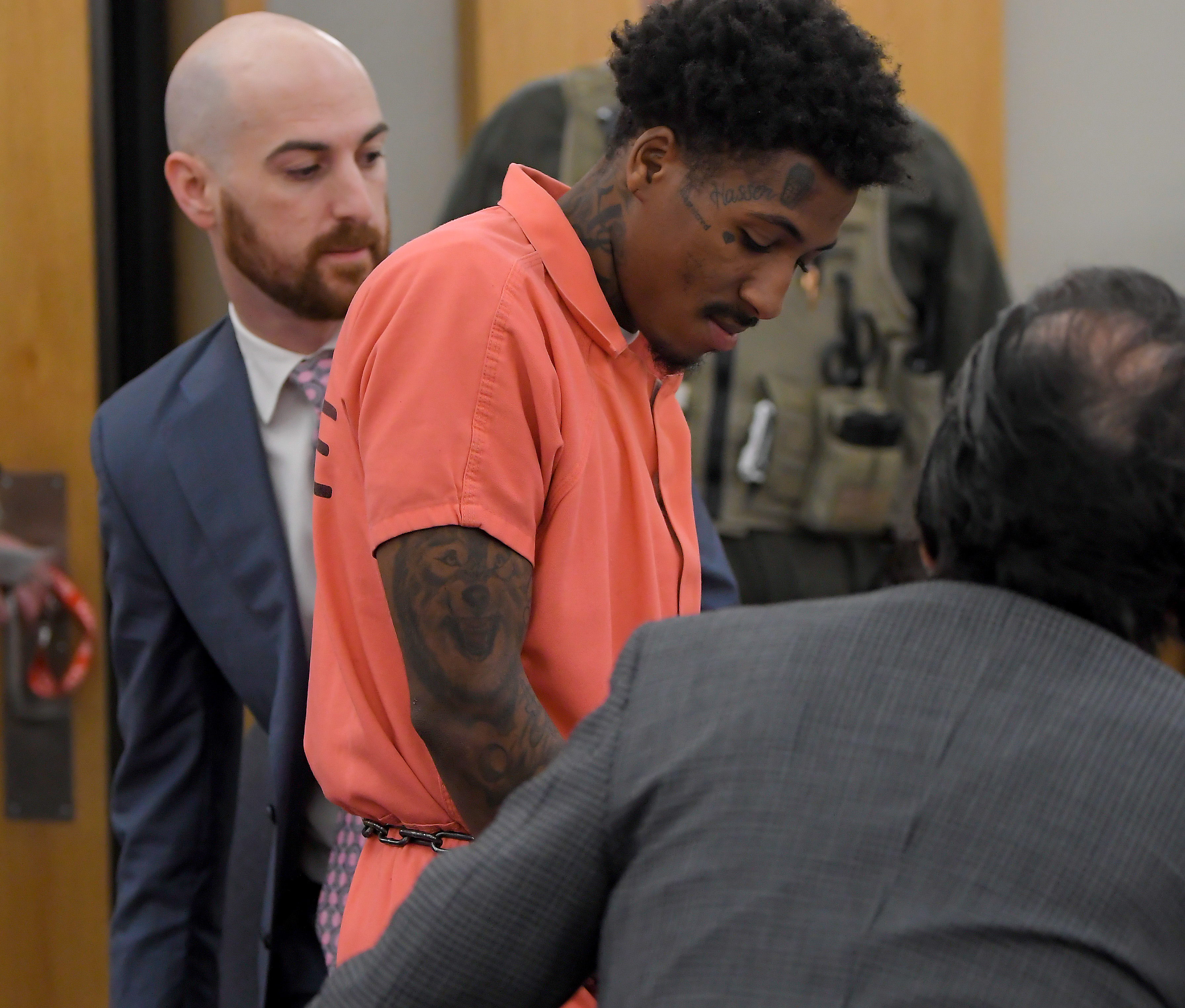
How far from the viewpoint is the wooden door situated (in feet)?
8.61

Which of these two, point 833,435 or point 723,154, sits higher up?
point 723,154

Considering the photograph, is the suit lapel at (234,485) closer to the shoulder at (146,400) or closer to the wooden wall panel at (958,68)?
the shoulder at (146,400)

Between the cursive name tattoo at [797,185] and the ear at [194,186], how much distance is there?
0.91 meters

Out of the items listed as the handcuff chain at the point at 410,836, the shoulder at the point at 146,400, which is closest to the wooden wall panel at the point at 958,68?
the shoulder at the point at 146,400

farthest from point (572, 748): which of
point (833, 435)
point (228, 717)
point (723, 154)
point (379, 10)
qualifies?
point (379, 10)

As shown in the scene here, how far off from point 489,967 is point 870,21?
2.27 m

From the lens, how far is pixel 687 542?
1.24 m

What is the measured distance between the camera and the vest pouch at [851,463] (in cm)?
249

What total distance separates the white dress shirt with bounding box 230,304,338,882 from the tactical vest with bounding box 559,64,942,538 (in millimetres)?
922

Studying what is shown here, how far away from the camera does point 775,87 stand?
1077 millimetres

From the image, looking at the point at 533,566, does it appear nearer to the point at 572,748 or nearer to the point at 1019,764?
the point at 572,748

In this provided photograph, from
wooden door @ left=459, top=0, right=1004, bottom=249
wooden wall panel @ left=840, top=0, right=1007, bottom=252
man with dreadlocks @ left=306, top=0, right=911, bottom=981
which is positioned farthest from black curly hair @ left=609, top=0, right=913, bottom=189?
wooden wall panel @ left=840, top=0, right=1007, bottom=252

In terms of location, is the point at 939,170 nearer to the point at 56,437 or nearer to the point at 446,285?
the point at 56,437

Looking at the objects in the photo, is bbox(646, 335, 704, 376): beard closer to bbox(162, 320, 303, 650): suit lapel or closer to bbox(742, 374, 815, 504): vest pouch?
bbox(162, 320, 303, 650): suit lapel
